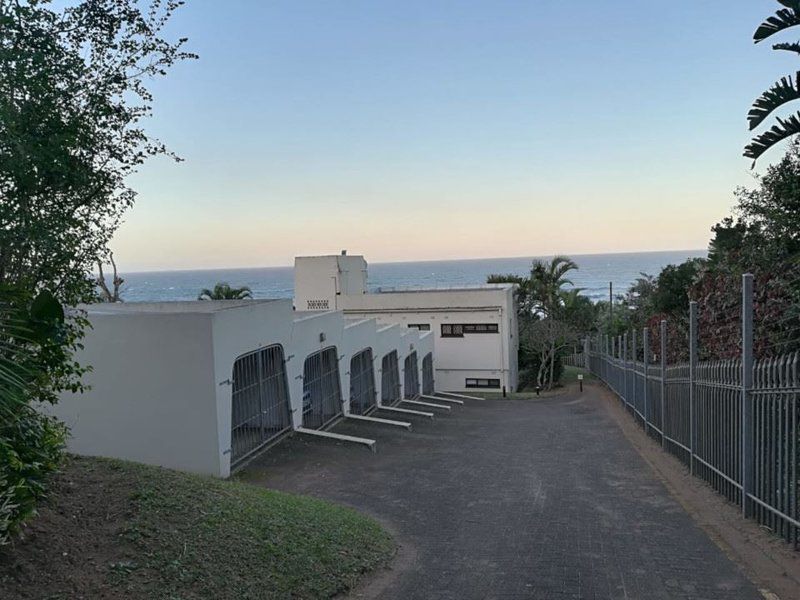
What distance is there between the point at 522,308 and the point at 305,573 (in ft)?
141

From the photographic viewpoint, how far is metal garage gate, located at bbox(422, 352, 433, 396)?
33.0 meters

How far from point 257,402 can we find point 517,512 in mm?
6342

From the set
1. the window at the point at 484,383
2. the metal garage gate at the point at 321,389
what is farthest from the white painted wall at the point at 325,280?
the metal garage gate at the point at 321,389

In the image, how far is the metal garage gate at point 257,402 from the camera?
12242 millimetres

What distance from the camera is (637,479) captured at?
10438 mm

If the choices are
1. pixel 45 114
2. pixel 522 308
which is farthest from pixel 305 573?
pixel 522 308

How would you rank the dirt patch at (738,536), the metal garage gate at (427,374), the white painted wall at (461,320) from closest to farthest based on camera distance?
the dirt patch at (738,536), the metal garage gate at (427,374), the white painted wall at (461,320)

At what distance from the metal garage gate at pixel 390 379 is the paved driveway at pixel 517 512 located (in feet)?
22.6

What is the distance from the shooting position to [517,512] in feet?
28.1

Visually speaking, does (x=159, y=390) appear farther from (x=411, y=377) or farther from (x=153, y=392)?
(x=411, y=377)

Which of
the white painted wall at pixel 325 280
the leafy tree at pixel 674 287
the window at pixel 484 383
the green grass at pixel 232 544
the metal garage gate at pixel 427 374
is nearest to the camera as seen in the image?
the green grass at pixel 232 544

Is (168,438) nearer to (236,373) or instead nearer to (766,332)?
(236,373)

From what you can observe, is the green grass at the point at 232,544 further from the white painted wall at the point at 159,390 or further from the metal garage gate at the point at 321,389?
the metal garage gate at the point at 321,389

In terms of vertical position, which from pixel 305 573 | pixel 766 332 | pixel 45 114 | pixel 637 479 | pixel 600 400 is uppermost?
pixel 45 114
